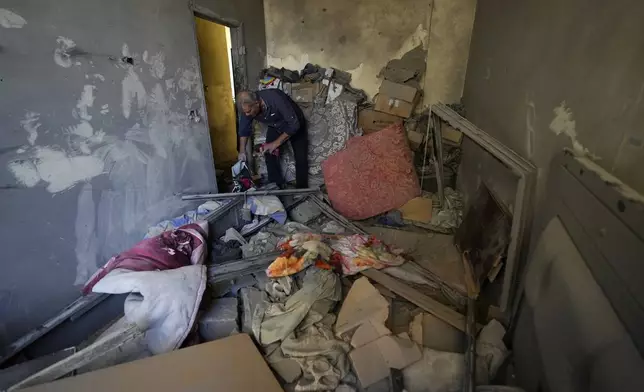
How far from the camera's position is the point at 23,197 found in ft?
6.85

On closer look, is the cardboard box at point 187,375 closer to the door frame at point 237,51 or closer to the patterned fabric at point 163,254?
the patterned fabric at point 163,254

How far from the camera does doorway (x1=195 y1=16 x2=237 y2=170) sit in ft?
15.6

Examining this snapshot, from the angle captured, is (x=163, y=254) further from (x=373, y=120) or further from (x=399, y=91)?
(x=399, y=91)

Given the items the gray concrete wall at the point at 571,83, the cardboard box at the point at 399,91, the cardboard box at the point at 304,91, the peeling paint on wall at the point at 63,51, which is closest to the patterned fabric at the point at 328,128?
the cardboard box at the point at 304,91

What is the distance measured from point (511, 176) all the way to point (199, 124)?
8.89 feet

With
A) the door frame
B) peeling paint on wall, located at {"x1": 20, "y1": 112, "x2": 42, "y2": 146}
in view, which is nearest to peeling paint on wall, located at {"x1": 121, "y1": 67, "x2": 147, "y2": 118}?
peeling paint on wall, located at {"x1": 20, "y1": 112, "x2": 42, "y2": 146}

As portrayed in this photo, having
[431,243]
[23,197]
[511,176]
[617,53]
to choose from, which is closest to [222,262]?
[23,197]

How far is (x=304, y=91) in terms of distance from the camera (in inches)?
178

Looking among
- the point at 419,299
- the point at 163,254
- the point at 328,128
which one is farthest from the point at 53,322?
the point at 328,128

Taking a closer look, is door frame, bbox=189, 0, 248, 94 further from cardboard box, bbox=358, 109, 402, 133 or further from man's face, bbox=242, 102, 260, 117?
cardboard box, bbox=358, 109, 402, 133

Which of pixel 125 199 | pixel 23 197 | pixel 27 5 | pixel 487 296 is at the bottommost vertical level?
pixel 487 296

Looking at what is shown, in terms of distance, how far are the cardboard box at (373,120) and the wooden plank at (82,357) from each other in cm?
349

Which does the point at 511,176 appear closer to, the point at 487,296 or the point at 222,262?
the point at 487,296

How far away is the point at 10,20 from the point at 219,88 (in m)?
3.16
